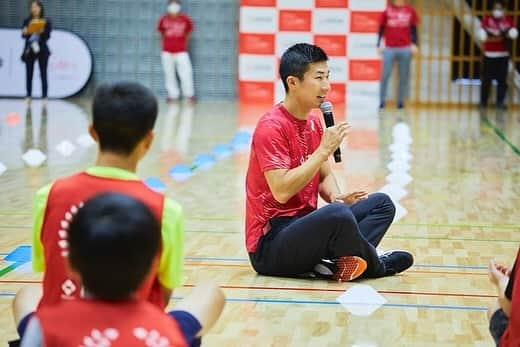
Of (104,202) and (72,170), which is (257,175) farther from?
(72,170)

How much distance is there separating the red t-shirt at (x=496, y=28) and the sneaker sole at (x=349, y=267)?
8.97 meters

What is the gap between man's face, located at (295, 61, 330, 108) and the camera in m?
3.58

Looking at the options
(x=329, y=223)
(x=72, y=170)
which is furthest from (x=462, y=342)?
(x=72, y=170)

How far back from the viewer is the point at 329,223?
3469 millimetres

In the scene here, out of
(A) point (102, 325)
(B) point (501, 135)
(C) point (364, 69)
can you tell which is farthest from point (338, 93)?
(A) point (102, 325)

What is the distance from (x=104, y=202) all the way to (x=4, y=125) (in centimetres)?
824

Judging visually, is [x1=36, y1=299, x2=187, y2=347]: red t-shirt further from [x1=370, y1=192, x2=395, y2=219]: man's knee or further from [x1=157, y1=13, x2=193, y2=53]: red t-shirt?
[x1=157, y1=13, x2=193, y2=53]: red t-shirt

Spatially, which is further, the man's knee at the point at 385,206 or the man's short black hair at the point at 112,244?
the man's knee at the point at 385,206

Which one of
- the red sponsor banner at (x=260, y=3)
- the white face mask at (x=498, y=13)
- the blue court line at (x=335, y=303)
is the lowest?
the blue court line at (x=335, y=303)

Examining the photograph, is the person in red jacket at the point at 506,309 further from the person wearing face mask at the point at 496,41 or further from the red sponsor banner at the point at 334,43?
the person wearing face mask at the point at 496,41

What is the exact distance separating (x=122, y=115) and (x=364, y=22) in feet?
34.1

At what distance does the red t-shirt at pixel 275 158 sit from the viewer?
3.56m

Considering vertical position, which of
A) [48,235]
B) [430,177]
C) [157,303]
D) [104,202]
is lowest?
[430,177]

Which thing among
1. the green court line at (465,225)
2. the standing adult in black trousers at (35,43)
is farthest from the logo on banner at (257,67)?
the green court line at (465,225)
